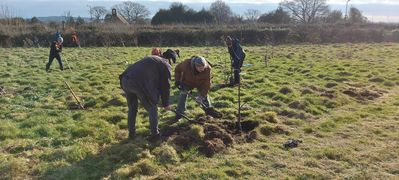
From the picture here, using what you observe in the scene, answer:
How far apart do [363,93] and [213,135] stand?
6.26 m

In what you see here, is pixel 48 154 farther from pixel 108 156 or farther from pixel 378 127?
pixel 378 127

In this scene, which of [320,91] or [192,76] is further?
[320,91]

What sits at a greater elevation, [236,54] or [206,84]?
[236,54]

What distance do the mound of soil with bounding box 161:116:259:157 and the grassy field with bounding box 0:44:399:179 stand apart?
58 millimetres

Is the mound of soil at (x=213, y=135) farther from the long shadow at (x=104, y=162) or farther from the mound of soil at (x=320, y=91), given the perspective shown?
the mound of soil at (x=320, y=91)

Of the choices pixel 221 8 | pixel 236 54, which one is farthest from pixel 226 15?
pixel 236 54

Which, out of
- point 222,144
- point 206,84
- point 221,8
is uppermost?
point 221,8

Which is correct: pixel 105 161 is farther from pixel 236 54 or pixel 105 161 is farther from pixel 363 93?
pixel 363 93

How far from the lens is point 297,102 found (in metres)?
10.6

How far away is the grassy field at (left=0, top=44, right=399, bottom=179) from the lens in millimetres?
6488

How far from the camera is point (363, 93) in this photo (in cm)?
1200

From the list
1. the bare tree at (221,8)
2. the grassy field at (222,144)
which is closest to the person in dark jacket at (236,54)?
the grassy field at (222,144)

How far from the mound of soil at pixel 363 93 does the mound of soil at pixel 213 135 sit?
448 centimetres

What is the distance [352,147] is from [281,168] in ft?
5.86
